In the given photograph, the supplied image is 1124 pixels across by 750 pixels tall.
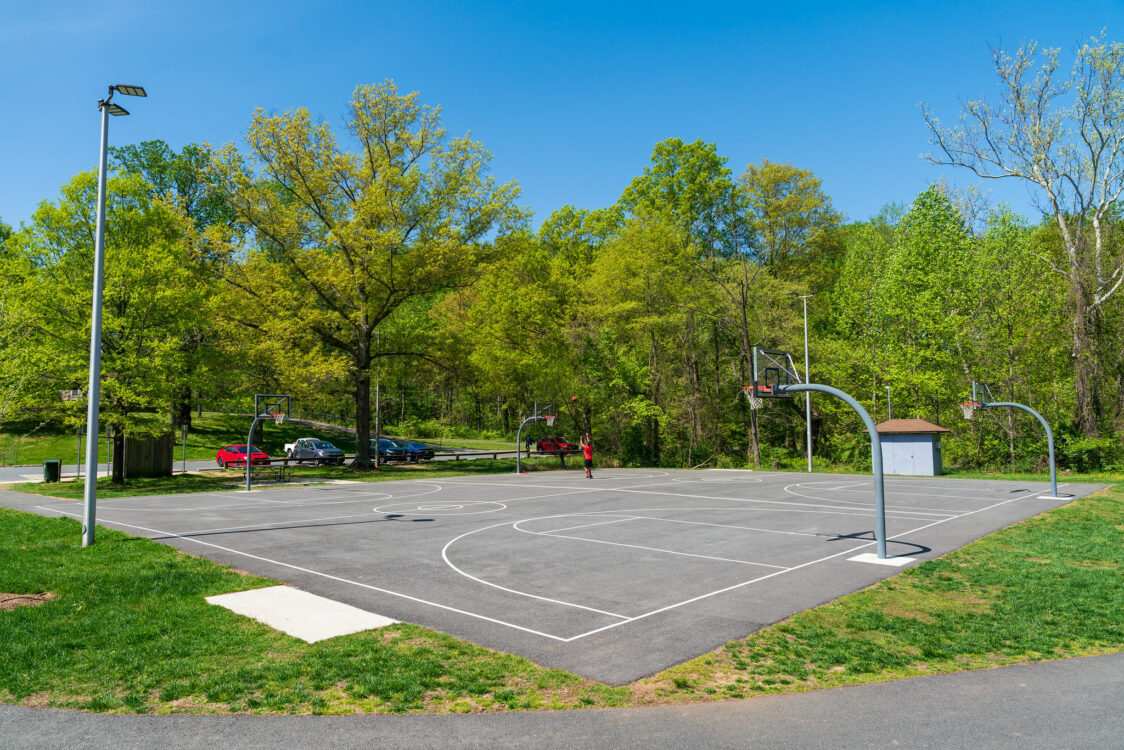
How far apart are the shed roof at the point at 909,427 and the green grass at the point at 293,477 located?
18.5 meters

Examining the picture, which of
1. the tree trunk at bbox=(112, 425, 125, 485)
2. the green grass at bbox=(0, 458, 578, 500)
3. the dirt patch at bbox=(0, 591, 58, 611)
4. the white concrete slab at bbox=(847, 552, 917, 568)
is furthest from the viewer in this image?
the tree trunk at bbox=(112, 425, 125, 485)

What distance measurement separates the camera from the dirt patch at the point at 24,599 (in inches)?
353

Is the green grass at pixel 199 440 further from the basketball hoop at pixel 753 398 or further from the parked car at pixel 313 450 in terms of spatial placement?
the basketball hoop at pixel 753 398

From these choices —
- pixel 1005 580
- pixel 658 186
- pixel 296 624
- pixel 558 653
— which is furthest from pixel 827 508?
pixel 658 186

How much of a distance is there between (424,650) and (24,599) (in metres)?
6.44

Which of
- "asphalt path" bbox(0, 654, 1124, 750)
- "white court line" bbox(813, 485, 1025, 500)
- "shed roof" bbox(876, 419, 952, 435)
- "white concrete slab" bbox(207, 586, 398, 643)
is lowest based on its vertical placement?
"white court line" bbox(813, 485, 1025, 500)

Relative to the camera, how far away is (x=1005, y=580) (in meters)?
10.4

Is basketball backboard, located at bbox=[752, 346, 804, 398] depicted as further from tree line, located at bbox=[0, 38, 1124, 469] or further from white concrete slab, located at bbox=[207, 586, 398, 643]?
tree line, located at bbox=[0, 38, 1124, 469]

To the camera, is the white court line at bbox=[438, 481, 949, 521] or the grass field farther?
the white court line at bbox=[438, 481, 949, 521]

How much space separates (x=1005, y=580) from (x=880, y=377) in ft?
110

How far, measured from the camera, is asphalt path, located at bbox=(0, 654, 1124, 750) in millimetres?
5137

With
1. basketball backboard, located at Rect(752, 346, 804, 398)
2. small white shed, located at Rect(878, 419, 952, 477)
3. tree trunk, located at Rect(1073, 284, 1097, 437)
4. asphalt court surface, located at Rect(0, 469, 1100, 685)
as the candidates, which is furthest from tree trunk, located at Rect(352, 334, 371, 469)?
tree trunk, located at Rect(1073, 284, 1097, 437)

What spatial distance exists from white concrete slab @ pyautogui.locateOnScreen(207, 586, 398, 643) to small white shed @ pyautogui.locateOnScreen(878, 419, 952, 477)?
102ft

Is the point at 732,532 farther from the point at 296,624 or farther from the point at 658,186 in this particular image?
the point at 658,186
